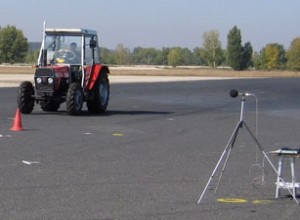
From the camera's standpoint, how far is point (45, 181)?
32.8ft

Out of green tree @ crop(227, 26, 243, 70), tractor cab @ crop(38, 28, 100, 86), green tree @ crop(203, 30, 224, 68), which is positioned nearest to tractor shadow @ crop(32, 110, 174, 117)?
tractor cab @ crop(38, 28, 100, 86)

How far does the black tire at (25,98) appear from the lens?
21.8m

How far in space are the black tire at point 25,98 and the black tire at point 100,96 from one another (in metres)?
1.78

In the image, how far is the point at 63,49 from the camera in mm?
22484

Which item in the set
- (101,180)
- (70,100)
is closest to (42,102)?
(70,100)

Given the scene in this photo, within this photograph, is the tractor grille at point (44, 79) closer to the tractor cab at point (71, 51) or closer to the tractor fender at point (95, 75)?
the tractor cab at point (71, 51)

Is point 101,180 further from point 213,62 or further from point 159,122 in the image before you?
point 213,62

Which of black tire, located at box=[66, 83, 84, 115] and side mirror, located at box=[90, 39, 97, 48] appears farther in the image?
side mirror, located at box=[90, 39, 97, 48]

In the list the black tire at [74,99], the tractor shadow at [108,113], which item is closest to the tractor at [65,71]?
the black tire at [74,99]

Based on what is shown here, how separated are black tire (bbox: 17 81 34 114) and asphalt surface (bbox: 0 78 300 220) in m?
1.10

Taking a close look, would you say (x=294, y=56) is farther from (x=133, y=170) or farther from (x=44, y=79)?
(x=133, y=170)

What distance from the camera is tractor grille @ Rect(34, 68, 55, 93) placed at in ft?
70.8

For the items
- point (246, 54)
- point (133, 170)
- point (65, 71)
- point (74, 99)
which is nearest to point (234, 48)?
point (246, 54)

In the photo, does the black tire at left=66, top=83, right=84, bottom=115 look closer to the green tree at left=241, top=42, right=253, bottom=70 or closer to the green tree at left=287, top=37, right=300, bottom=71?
the green tree at left=241, top=42, right=253, bottom=70
